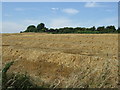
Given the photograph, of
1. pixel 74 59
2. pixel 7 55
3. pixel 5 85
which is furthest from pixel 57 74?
pixel 5 85

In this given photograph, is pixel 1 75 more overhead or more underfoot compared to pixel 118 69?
more overhead

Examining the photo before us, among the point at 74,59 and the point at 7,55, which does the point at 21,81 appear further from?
the point at 7,55

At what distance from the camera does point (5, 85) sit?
517 cm

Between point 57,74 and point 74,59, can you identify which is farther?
point 74,59

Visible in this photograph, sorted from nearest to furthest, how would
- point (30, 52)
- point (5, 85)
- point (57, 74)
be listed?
point (5, 85) → point (57, 74) → point (30, 52)

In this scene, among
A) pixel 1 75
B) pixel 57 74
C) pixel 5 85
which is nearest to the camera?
pixel 5 85

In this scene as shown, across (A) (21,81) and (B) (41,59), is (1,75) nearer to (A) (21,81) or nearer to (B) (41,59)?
(A) (21,81)

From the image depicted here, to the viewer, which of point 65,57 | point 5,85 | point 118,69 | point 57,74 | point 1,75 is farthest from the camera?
point 65,57

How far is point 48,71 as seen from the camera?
1320cm

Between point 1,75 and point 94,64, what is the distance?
8.02 meters

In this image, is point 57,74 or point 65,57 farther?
point 65,57

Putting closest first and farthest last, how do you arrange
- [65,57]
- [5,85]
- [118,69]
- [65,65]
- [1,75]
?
[5,85] < [1,75] < [118,69] < [65,65] < [65,57]

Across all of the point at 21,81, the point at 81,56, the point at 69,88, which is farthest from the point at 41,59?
the point at 69,88

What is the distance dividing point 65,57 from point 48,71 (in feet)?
6.63
